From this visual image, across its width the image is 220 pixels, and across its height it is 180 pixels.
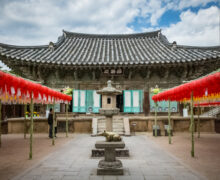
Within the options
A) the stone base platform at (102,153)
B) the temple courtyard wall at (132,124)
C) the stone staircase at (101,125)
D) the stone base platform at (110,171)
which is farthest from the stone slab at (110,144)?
the temple courtyard wall at (132,124)

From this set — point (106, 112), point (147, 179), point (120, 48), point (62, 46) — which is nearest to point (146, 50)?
point (120, 48)

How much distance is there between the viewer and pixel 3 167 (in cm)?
521

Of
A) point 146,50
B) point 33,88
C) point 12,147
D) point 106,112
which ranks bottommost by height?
point 12,147

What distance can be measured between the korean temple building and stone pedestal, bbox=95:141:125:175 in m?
8.16

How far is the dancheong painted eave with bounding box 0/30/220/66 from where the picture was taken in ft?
40.6

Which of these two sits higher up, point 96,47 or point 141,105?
point 96,47

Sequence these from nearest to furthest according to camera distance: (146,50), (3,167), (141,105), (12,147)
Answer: (3,167), (12,147), (141,105), (146,50)

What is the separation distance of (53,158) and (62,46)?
487 inches

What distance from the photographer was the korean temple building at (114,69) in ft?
40.9

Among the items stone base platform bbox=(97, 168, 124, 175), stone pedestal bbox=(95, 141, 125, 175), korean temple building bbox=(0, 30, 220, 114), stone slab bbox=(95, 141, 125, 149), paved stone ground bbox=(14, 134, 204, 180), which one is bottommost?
paved stone ground bbox=(14, 134, 204, 180)

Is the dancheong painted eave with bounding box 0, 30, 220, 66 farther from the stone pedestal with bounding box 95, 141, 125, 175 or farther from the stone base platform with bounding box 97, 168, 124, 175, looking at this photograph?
the stone base platform with bounding box 97, 168, 124, 175

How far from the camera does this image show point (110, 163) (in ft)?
15.5

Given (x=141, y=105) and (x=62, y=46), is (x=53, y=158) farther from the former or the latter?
(x=62, y=46)

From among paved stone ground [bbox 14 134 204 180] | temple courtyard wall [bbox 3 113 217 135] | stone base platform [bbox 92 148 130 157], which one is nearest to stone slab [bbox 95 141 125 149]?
paved stone ground [bbox 14 134 204 180]
